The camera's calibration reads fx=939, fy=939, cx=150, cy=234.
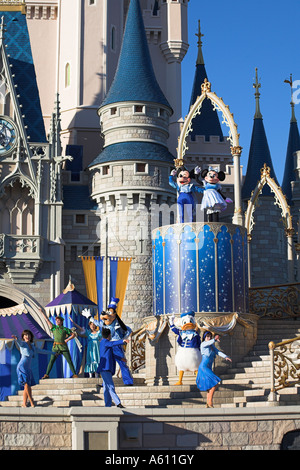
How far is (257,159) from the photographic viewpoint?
34188 mm

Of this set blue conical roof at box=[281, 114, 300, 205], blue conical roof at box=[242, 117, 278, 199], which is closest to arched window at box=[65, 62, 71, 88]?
blue conical roof at box=[242, 117, 278, 199]

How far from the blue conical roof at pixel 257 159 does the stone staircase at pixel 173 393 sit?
53.2ft

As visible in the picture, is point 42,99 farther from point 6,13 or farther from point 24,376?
point 24,376

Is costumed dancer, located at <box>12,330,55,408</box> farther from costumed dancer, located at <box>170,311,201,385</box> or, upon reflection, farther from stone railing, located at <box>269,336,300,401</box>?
stone railing, located at <box>269,336,300,401</box>

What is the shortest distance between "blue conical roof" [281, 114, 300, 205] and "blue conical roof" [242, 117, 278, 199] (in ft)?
7.46

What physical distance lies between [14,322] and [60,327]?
718 centimetres

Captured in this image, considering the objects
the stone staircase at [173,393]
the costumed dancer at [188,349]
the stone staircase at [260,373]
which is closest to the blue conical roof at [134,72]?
the stone staircase at [260,373]

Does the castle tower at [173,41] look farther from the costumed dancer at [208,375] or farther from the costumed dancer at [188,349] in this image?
the costumed dancer at [208,375]

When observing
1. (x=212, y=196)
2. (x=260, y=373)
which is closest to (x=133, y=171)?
(x=212, y=196)

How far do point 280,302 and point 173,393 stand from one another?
23.0ft

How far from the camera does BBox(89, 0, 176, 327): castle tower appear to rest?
94.9 ft

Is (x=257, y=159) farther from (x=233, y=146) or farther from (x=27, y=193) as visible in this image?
(x=233, y=146)

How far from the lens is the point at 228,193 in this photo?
33.9 m

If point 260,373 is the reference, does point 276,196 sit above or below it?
above
